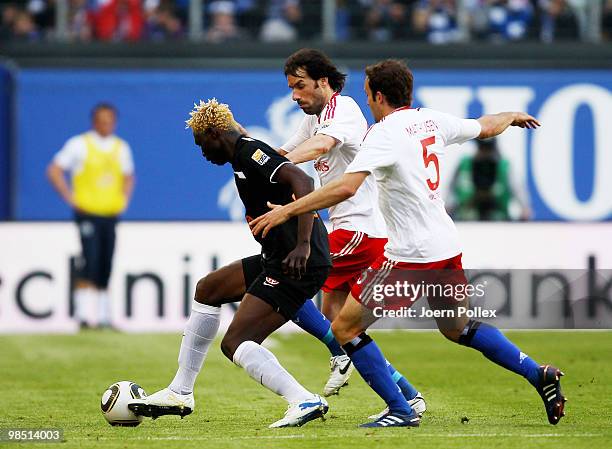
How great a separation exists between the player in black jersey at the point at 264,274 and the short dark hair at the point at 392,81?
0.70 m

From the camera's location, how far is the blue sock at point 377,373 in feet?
25.2

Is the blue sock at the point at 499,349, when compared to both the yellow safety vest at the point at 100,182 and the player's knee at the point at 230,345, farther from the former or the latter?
the yellow safety vest at the point at 100,182

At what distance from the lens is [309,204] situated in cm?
720

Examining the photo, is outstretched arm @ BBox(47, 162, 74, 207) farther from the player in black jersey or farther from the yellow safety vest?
the player in black jersey

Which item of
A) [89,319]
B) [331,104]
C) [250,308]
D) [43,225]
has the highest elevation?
[331,104]

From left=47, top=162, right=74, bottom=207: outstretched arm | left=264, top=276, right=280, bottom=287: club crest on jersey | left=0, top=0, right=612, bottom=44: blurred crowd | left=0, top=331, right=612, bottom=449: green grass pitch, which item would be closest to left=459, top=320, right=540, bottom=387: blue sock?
left=0, top=331, right=612, bottom=449: green grass pitch

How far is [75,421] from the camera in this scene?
8250 mm

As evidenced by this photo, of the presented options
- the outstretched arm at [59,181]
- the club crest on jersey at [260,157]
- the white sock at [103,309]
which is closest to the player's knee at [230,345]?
the club crest on jersey at [260,157]

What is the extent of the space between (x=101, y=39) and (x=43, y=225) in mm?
4536

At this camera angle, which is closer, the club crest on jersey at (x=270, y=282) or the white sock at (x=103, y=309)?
the club crest on jersey at (x=270, y=282)

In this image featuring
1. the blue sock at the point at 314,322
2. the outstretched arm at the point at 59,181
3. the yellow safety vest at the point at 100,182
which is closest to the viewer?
the blue sock at the point at 314,322

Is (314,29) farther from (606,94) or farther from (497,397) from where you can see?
(497,397)

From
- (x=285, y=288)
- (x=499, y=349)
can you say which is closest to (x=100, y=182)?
(x=285, y=288)

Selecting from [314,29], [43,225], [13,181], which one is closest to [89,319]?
[43,225]
